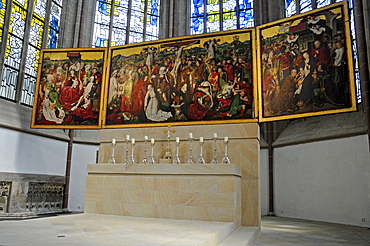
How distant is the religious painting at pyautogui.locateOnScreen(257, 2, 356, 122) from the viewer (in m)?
7.86

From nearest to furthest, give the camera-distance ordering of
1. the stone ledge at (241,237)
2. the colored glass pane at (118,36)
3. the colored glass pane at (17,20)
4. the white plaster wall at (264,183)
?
the stone ledge at (241,237) < the colored glass pane at (17,20) < the white plaster wall at (264,183) < the colored glass pane at (118,36)

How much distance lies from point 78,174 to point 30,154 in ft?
8.74

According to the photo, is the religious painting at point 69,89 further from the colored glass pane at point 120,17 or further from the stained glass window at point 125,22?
the colored glass pane at point 120,17

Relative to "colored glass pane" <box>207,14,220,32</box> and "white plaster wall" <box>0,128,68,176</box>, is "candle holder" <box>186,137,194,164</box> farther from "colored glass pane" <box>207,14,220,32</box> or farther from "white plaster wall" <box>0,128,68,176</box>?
"colored glass pane" <box>207,14,220,32</box>

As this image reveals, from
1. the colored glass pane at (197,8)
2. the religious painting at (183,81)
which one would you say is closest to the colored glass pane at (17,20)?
the religious painting at (183,81)

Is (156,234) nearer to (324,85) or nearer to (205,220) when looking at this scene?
(205,220)

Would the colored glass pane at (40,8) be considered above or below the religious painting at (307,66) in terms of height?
above

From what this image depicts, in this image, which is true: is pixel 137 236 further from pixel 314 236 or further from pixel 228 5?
pixel 228 5

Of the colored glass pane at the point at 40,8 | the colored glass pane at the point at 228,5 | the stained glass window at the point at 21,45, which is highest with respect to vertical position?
the colored glass pane at the point at 228,5

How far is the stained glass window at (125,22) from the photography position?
16.6 metres

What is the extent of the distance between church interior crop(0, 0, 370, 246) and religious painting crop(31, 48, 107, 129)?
13 cm

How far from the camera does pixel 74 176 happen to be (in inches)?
577

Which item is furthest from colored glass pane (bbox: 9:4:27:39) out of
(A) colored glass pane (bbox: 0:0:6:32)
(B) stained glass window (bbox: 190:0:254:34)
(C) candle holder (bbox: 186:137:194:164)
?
(C) candle holder (bbox: 186:137:194:164)

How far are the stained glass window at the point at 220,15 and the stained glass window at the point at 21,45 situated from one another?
7.06m
